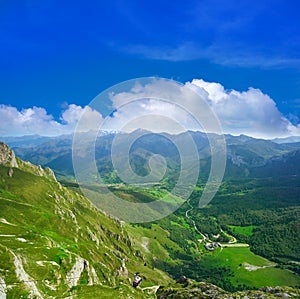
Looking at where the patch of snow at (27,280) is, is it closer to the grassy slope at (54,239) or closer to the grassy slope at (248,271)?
the grassy slope at (54,239)

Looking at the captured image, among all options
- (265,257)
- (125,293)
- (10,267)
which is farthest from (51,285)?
(265,257)

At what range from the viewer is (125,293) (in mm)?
36844

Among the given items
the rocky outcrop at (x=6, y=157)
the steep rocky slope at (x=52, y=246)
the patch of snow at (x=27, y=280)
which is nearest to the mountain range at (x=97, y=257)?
the patch of snow at (x=27, y=280)

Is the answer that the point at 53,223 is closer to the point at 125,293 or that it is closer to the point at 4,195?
the point at 4,195

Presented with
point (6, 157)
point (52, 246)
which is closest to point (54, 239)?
point (52, 246)

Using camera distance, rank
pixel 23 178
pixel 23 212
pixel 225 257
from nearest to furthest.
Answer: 1. pixel 23 212
2. pixel 23 178
3. pixel 225 257

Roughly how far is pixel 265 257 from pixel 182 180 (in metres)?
Result: 185

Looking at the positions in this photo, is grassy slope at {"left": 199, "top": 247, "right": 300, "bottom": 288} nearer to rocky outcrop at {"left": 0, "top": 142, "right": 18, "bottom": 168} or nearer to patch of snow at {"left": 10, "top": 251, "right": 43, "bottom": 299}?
rocky outcrop at {"left": 0, "top": 142, "right": 18, "bottom": 168}

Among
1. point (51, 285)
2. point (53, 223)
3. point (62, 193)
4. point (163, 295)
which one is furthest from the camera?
point (62, 193)

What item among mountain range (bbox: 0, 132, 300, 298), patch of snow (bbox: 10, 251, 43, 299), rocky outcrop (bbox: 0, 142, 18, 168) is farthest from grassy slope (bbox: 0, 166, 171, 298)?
rocky outcrop (bbox: 0, 142, 18, 168)

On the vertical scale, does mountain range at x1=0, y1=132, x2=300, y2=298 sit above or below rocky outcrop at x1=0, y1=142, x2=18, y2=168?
below

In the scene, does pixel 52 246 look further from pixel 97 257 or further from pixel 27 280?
pixel 97 257

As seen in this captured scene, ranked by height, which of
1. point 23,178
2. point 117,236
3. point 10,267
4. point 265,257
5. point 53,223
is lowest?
point 265,257

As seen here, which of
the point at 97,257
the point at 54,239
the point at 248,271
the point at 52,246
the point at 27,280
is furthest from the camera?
the point at 248,271
